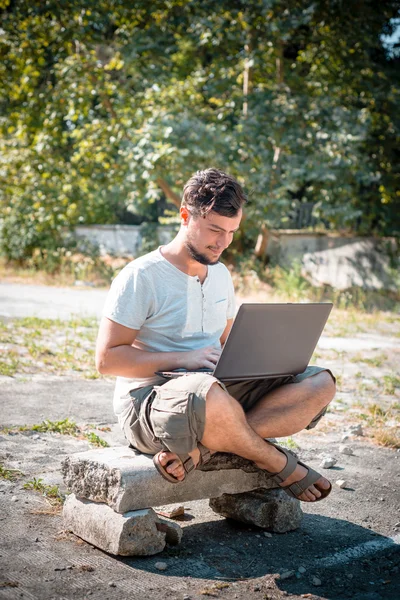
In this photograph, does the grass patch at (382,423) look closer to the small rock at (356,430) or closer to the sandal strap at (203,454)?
the small rock at (356,430)

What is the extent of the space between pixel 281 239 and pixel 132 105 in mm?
5044

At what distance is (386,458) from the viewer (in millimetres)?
5055

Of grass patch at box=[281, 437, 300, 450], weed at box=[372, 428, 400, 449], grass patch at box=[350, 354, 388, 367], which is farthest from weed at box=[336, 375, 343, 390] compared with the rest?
grass patch at box=[281, 437, 300, 450]

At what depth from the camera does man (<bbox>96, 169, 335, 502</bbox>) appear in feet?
10.8

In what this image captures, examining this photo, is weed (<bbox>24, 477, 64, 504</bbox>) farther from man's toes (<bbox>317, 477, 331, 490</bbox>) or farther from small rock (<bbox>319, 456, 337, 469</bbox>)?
small rock (<bbox>319, 456, 337, 469</bbox>)

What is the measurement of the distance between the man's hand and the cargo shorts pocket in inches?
11.7

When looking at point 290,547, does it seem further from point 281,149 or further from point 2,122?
point 2,122

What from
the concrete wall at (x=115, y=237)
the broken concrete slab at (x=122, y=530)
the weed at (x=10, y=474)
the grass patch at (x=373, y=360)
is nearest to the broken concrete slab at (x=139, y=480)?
the broken concrete slab at (x=122, y=530)

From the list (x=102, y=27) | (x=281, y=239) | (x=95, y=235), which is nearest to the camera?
(x=102, y=27)

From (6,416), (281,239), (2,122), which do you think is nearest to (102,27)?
(2,122)

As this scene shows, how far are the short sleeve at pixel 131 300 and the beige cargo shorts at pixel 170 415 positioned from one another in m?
0.36

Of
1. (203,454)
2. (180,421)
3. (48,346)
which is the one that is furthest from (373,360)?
(180,421)

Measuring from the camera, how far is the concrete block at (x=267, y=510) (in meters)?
3.71

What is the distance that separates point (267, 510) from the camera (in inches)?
146
